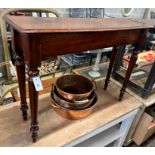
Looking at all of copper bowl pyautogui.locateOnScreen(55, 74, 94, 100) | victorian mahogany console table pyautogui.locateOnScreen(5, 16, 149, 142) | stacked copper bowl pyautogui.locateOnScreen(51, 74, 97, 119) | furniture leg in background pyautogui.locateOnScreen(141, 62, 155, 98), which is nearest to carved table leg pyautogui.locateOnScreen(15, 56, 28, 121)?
victorian mahogany console table pyautogui.locateOnScreen(5, 16, 149, 142)

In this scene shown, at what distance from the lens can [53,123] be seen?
1063mm

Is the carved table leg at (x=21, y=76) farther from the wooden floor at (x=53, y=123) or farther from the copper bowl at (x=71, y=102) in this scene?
the copper bowl at (x=71, y=102)

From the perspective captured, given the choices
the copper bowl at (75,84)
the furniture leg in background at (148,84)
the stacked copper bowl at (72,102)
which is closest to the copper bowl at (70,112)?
the stacked copper bowl at (72,102)

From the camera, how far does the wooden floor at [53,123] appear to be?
95 cm

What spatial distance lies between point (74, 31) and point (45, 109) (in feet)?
2.16

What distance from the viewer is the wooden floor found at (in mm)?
947

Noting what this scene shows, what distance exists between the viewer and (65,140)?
95cm

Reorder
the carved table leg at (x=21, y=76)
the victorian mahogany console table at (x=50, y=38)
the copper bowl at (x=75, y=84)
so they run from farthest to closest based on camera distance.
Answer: the copper bowl at (x=75, y=84)
the carved table leg at (x=21, y=76)
the victorian mahogany console table at (x=50, y=38)

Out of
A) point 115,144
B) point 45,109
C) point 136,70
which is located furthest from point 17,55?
point 136,70

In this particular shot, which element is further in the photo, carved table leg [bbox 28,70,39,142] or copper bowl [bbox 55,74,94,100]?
copper bowl [bbox 55,74,94,100]

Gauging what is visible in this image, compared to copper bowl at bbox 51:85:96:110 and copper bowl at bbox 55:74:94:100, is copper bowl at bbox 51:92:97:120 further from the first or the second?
copper bowl at bbox 55:74:94:100

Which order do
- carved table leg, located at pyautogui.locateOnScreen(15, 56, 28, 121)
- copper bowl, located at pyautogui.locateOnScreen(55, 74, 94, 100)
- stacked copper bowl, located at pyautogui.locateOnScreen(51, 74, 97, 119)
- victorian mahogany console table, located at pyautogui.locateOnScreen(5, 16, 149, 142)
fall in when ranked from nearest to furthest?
1. victorian mahogany console table, located at pyautogui.locateOnScreen(5, 16, 149, 142)
2. carved table leg, located at pyautogui.locateOnScreen(15, 56, 28, 121)
3. stacked copper bowl, located at pyautogui.locateOnScreen(51, 74, 97, 119)
4. copper bowl, located at pyautogui.locateOnScreen(55, 74, 94, 100)

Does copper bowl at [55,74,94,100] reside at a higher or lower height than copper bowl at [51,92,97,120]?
higher

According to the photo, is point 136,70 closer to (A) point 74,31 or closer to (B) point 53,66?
(B) point 53,66
